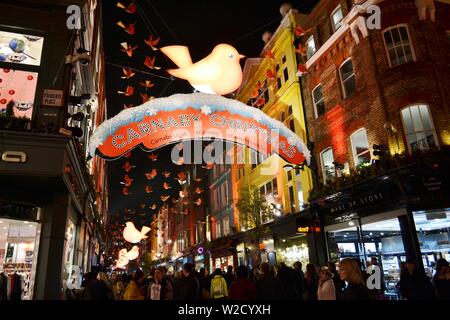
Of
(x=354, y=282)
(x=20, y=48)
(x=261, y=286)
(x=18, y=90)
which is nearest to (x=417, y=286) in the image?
(x=261, y=286)

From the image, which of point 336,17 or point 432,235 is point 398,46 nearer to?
point 336,17

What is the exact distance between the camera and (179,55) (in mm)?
9812

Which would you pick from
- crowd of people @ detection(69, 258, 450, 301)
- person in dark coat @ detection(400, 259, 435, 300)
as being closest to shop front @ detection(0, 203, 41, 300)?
crowd of people @ detection(69, 258, 450, 301)

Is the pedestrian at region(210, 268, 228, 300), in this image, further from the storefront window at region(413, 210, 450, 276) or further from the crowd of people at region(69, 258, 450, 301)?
the storefront window at region(413, 210, 450, 276)

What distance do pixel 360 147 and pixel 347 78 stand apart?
13.2 feet

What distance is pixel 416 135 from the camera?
584 inches

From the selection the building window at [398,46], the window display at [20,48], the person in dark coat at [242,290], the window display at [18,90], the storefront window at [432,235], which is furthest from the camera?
the building window at [398,46]

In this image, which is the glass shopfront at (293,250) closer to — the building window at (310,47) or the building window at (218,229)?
the building window at (310,47)

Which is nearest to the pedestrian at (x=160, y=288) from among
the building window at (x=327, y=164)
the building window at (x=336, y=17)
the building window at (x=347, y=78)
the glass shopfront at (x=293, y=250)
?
the building window at (x=327, y=164)

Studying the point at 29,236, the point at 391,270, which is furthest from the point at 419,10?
the point at 29,236

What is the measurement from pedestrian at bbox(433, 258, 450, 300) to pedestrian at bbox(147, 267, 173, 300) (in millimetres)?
6393

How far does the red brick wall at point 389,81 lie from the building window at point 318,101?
1495mm

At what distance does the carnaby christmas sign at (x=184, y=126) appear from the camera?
10.5 m
